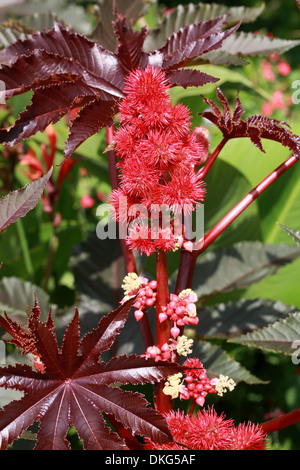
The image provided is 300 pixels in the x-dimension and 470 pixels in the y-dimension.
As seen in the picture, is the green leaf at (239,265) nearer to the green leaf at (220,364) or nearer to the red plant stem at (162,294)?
the green leaf at (220,364)

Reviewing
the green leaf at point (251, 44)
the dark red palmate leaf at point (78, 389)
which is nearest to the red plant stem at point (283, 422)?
the dark red palmate leaf at point (78, 389)

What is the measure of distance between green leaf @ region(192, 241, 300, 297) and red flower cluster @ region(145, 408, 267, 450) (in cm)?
27

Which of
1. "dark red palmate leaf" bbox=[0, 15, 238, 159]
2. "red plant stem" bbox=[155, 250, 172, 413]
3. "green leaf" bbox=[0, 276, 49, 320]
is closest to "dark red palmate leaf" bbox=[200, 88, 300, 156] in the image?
"dark red palmate leaf" bbox=[0, 15, 238, 159]

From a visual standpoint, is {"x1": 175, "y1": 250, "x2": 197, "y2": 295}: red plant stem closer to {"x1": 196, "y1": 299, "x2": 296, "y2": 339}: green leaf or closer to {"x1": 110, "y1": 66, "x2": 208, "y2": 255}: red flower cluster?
{"x1": 110, "y1": 66, "x2": 208, "y2": 255}: red flower cluster

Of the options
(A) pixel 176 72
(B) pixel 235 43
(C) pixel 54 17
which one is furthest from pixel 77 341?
(C) pixel 54 17

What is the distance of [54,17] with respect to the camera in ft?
2.88

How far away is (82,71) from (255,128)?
0.22 metres

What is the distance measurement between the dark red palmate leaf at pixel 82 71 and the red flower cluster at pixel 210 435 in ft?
0.98

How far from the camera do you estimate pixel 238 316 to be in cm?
74

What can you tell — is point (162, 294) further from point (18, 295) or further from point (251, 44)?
point (251, 44)

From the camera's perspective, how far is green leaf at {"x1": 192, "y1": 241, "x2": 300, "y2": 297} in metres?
0.76

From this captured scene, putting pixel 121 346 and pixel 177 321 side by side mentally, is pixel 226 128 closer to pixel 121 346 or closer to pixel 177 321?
pixel 177 321

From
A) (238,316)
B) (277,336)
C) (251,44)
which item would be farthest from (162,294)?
(251,44)

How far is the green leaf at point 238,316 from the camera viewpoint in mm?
710
